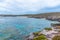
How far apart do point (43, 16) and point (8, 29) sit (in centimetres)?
137

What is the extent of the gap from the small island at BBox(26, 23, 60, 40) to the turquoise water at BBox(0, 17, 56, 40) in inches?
6.0

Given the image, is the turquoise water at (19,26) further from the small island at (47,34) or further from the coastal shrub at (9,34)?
the small island at (47,34)

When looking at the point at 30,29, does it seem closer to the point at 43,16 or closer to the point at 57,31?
the point at 43,16

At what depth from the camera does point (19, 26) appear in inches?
203

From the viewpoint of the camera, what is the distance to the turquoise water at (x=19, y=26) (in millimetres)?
5008

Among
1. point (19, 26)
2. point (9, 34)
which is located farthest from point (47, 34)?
point (9, 34)

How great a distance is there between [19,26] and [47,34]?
3.48 ft

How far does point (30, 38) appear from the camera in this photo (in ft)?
16.8

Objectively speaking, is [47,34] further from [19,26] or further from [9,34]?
[9,34]

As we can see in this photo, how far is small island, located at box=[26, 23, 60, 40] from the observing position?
4.96 meters

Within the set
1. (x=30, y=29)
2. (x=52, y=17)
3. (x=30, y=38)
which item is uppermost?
(x=52, y=17)

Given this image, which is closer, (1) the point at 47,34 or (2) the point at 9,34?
(2) the point at 9,34

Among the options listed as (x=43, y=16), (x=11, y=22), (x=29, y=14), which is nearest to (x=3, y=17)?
(x=11, y=22)

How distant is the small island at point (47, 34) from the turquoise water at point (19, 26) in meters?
0.15
